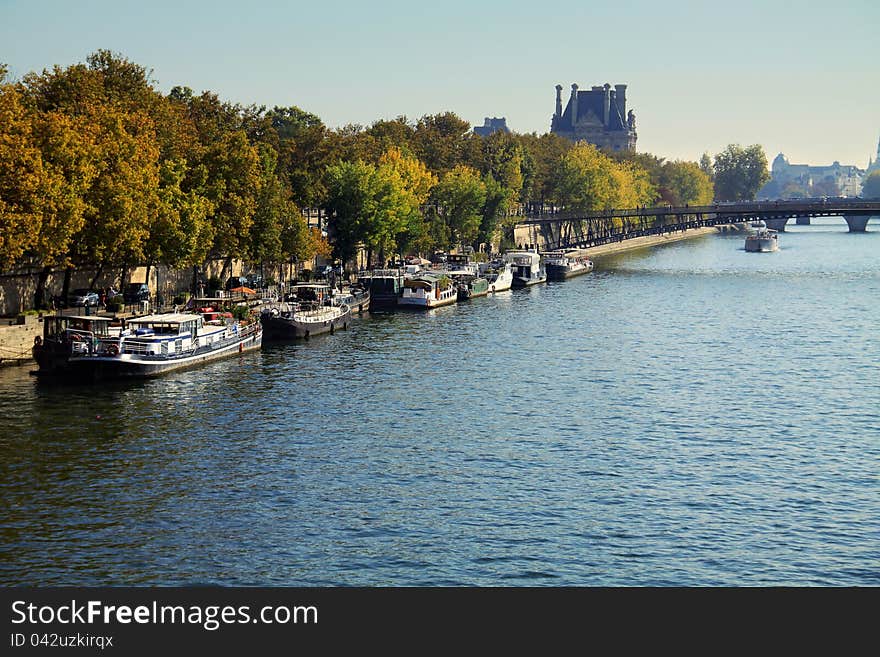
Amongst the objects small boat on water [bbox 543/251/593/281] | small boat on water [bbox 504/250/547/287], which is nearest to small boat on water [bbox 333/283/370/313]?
small boat on water [bbox 504/250/547/287]

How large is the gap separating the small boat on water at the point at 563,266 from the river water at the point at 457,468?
64.6m

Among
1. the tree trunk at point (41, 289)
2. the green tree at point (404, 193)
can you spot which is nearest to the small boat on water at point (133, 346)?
the tree trunk at point (41, 289)

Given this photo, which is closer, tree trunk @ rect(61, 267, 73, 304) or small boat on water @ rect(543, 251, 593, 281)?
tree trunk @ rect(61, 267, 73, 304)

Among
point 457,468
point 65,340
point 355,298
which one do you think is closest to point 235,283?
point 355,298

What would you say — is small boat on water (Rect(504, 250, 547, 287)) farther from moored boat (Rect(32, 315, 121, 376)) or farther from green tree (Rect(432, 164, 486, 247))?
moored boat (Rect(32, 315, 121, 376))

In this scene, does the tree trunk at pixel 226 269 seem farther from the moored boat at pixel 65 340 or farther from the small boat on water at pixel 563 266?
the small boat on water at pixel 563 266

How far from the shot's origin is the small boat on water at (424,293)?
103875mm

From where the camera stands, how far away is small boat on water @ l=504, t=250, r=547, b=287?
445 feet

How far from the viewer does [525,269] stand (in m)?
137

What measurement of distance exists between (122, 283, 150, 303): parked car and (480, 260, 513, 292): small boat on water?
1746 inches
